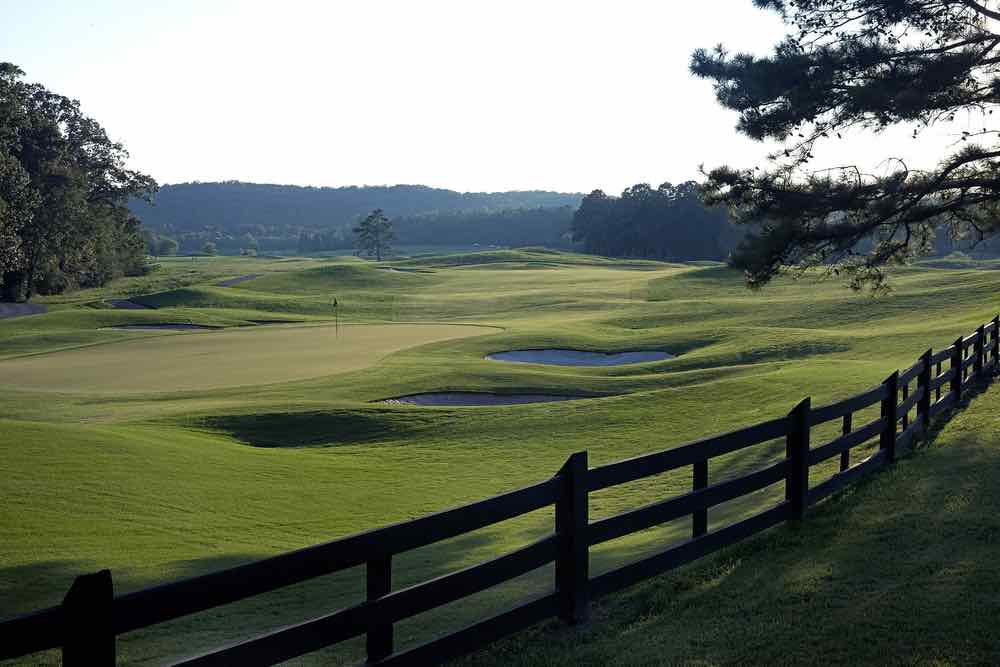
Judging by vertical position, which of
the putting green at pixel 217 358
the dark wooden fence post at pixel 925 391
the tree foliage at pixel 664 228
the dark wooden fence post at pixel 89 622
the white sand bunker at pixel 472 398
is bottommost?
the putting green at pixel 217 358

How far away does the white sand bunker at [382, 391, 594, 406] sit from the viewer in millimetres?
25906

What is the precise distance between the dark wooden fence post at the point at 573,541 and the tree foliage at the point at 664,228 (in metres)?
127

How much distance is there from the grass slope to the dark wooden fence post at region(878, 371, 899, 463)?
1.69 m

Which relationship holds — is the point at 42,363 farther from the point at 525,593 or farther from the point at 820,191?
the point at 525,593

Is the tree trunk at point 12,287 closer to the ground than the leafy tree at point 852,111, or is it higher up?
closer to the ground

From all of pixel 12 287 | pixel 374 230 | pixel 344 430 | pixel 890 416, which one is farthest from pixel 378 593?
pixel 374 230

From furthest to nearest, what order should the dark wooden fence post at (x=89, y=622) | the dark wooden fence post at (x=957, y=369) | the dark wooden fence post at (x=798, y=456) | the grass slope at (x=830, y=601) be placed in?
the dark wooden fence post at (x=957, y=369) → the dark wooden fence post at (x=798, y=456) → the grass slope at (x=830, y=601) → the dark wooden fence post at (x=89, y=622)

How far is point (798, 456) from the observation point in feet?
33.1

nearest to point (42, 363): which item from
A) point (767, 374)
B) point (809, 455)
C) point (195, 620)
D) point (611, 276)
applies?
point (767, 374)

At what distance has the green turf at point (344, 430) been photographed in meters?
11.0

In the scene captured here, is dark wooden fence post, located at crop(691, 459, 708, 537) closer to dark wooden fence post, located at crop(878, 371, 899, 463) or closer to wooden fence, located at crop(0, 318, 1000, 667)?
wooden fence, located at crop(0, 318, 1000, 667)

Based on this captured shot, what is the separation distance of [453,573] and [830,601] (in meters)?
3.07

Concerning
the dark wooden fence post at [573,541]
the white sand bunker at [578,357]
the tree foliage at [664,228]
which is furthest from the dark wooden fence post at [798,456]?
the tree foliage at [664,228]

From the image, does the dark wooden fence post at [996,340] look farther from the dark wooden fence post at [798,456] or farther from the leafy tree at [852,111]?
the dark wooden fence post at [798,456]
